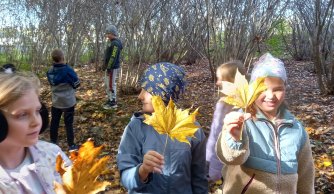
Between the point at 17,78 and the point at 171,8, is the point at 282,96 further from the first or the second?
the point at 171,8

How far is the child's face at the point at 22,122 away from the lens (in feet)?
4.53

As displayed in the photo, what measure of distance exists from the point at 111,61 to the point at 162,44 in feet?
12.0

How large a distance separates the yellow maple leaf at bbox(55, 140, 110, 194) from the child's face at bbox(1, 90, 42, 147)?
0.45m

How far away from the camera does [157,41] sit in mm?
9836

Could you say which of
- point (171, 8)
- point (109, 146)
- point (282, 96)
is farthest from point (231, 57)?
point (282, 96)

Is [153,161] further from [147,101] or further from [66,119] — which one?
[66,119]

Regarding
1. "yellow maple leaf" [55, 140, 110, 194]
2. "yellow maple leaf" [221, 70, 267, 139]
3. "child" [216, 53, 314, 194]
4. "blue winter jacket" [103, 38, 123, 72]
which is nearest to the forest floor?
"blue winter jacket" [103, 38, 123, 72]

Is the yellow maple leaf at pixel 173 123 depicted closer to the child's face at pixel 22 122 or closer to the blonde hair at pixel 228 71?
the child's face at pixel 22 122

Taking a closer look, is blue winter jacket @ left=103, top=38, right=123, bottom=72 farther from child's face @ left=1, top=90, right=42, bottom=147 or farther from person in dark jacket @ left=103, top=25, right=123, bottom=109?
child's face @ left=1, top=90, right=42, bottom=147

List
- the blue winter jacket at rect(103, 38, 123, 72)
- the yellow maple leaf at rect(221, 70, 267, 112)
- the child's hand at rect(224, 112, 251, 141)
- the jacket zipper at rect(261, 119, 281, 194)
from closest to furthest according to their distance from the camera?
the yellow maple leaf at rect(221, 70, 267, 112) → the child's hand at rect(224, 112, 251, 141) → the jacket zipper at rect(261, 119, 281, 194) → the blue winter jacket at rect(103, 38, 123, 72)

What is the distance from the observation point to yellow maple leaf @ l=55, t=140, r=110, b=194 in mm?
966

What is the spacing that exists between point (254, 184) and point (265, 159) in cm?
15

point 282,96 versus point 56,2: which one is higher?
point 56,2

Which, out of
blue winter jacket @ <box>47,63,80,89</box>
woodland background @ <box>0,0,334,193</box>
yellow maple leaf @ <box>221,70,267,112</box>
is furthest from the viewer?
woodland background @ <box>0,0,334,193</box>
